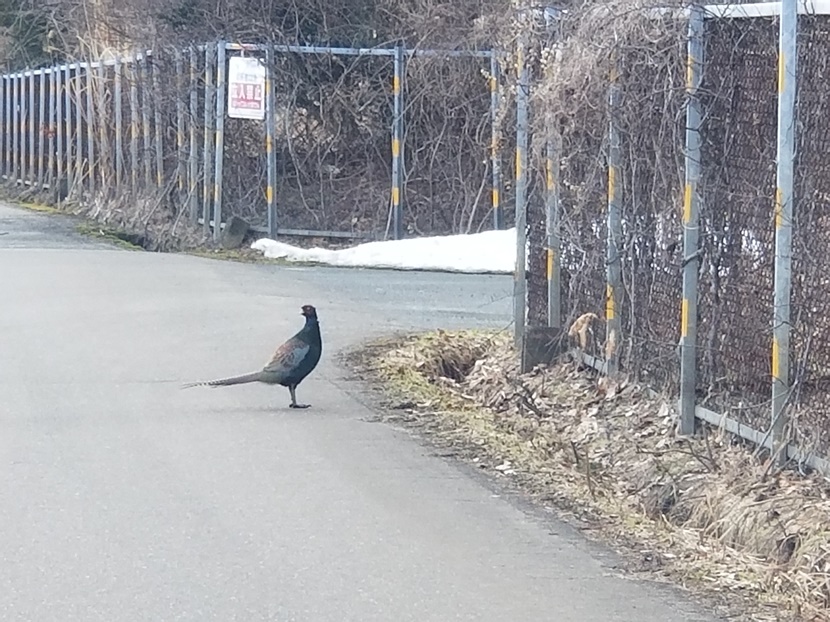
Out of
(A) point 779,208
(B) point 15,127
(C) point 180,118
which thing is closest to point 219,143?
(C) point 180,118

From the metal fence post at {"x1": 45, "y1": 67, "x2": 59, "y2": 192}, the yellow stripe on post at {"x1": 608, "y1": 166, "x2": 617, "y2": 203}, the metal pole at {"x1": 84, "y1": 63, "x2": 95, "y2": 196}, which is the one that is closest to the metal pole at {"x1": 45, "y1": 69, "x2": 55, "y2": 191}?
the metal fence post at {"x1": 45, "y1": 67, "x2": 59, "y2": 192}

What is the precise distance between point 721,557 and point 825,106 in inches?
81.2

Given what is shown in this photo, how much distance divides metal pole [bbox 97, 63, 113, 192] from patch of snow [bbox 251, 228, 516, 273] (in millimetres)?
7047

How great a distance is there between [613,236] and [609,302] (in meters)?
0.43

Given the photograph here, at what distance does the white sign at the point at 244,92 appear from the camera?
20344mm

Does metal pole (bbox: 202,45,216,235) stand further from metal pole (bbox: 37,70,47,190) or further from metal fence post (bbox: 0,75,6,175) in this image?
metal fence post (bbox: 0,75,6,175)

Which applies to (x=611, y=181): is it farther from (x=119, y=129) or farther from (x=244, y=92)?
(x=119, y=129)

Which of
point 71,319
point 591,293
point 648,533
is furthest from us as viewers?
point 71,319

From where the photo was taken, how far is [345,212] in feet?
70.8

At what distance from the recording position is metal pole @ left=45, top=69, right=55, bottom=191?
30.4 m

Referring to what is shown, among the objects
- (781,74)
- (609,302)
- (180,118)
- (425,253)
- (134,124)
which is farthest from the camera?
(134,124)

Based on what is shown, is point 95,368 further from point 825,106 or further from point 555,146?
point 825,106

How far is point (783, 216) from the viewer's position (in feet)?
23.9

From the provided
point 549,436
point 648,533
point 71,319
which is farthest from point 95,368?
point 648,533
